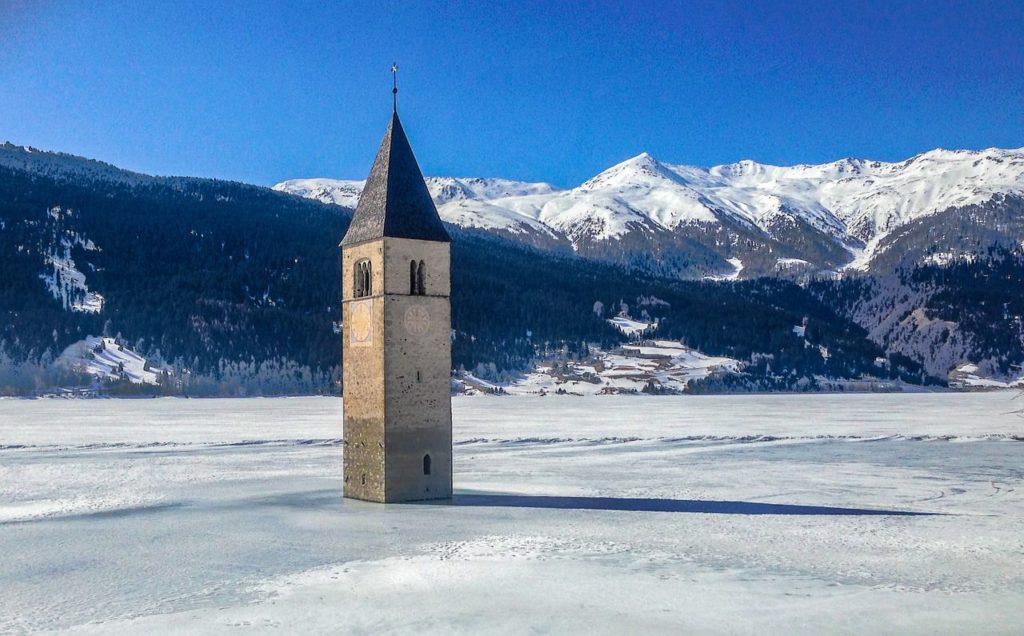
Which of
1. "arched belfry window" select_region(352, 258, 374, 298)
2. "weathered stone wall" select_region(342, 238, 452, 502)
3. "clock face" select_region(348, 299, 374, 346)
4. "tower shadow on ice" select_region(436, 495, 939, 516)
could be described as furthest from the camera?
"arched belfry window" select_region(352, 258, 374, 298)

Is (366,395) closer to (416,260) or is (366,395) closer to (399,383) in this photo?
(399,383)

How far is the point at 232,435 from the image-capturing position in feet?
242

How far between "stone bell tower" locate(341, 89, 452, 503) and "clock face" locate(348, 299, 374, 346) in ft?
0.13

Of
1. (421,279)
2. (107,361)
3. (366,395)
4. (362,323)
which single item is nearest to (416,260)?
(421,279)

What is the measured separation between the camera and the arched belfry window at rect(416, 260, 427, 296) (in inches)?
1650

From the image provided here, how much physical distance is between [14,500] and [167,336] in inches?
6353

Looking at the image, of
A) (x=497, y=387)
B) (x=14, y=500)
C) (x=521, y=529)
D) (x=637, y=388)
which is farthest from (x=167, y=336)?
(x=521, y=529)

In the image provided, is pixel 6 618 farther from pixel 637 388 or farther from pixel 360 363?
pixel 637 388

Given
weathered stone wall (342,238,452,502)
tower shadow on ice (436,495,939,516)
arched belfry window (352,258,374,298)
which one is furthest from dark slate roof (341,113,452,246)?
tower shadow on ice (436,495,939,516)

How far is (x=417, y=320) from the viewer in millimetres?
41250

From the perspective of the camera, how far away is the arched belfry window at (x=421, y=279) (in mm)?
41906

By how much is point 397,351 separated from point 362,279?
4.12 m

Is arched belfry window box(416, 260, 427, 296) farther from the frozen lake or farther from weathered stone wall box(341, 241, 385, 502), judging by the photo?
the frozen lake

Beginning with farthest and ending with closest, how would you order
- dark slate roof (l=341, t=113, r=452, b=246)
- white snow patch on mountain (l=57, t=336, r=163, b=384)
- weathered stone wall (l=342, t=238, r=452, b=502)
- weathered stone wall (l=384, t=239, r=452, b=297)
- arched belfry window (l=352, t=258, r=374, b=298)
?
white snow patch on mountain (l=57, t=336, r=163, b=384), arched belfry window (l=352, t=258, r=374, b=298), dark slate roof (l=341, t=113, r=452, b=246), weathered stone wall (l=384, t=239, r=452, b=297), weathered stone wall (l=342, t=238, r=452, b=502)
